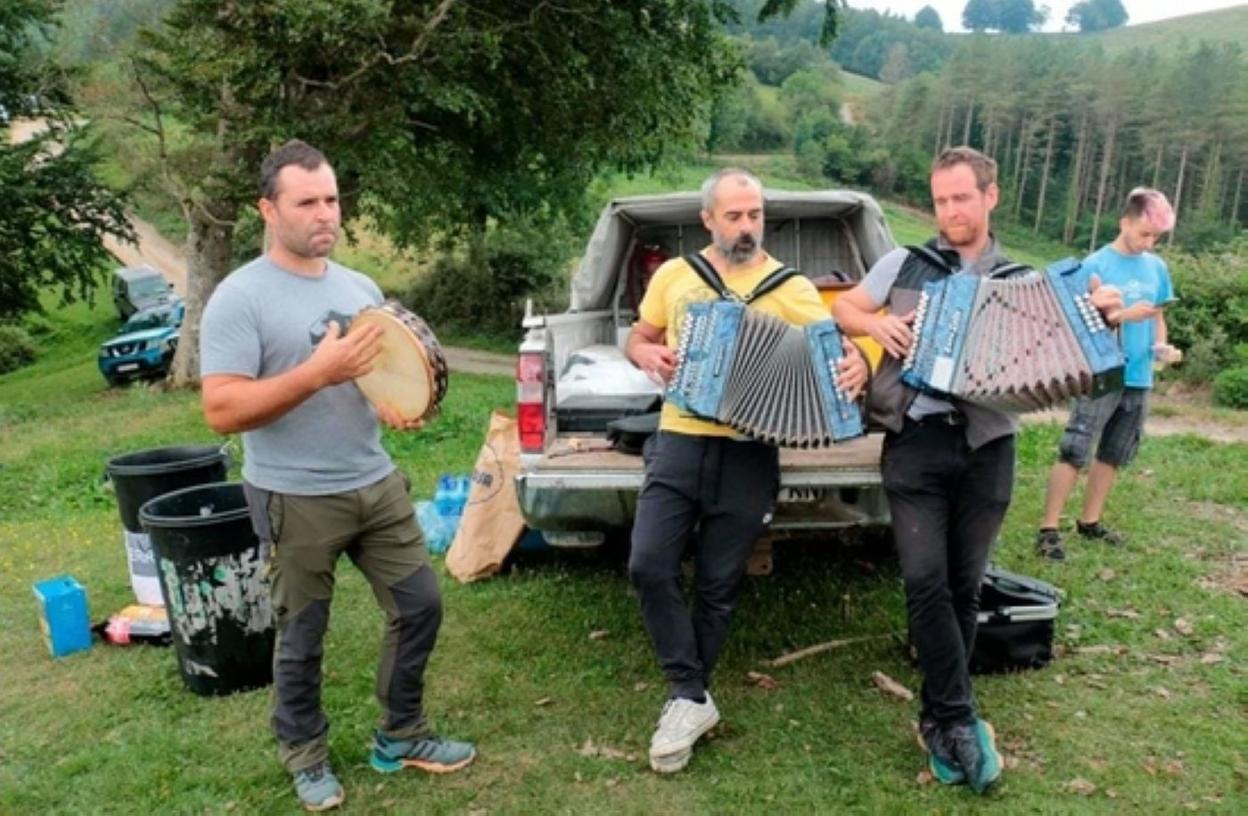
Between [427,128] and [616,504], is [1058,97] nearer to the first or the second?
[427,128]

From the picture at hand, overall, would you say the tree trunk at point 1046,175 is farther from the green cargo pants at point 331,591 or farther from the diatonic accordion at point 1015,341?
the green cargo pants at point 331,591

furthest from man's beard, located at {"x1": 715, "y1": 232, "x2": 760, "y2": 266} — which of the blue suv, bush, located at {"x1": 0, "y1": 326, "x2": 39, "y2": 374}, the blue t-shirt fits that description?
bush, located at {"x1": 0, "y1": 326, "x2": 39, "y2": 374}

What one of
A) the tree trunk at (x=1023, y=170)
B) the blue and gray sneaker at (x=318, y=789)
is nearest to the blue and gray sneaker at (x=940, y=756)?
the blue and gray sneaker at (x=318, y=789)

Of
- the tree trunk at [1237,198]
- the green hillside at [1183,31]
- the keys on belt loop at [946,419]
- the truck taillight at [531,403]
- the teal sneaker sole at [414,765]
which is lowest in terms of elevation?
the tree trunk at [1237,198]

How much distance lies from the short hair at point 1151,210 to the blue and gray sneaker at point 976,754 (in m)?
3.34

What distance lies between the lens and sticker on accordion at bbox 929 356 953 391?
3447mm

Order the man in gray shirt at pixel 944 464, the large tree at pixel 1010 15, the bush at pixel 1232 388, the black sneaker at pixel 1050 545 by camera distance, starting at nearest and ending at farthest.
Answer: the man in gray shirt at pixel 944 464, the black sneaker at pixel 1050 545, the bush at pixel 1232 388, the large tree at pixel 1010 15

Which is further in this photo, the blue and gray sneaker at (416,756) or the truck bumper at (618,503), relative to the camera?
the truck bumper at (618,503)

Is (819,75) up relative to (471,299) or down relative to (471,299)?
up

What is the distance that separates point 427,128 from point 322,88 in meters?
2.05

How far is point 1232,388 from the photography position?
14.3 meters

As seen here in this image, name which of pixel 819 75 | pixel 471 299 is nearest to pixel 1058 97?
pixel 819 75

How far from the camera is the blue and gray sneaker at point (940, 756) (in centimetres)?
378

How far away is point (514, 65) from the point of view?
15117 millimetres
